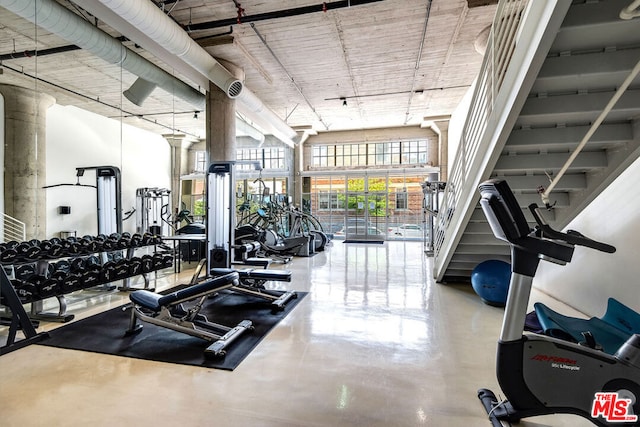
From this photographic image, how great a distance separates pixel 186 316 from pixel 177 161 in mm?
11429

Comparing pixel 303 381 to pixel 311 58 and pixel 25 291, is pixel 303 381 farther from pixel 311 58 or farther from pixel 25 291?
pixel 311 58

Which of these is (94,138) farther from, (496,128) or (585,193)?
(585,193)

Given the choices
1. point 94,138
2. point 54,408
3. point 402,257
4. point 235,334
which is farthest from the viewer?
point 402,257

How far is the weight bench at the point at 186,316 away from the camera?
310 centimetres

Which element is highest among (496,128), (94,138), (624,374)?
(94,138)

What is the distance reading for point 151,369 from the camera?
2.62 meters

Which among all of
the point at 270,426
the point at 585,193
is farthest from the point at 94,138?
the point at 585,193

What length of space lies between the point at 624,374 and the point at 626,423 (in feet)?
0.88

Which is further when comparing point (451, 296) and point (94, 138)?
point (94, 138)

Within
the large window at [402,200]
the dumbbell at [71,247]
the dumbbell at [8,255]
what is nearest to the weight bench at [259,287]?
the dumbbell at [71,247]

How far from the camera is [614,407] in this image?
5.48 ft

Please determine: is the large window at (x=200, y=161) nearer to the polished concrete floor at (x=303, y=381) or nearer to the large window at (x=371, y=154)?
the large window at (x=371, y=154)

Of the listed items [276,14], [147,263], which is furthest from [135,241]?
[276,14]

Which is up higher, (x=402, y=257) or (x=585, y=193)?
(x=585, y=193)
